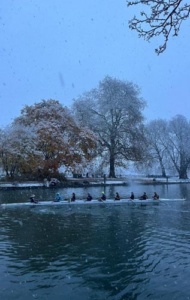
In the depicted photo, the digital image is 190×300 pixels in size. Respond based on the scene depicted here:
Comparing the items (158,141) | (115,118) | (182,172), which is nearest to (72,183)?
(115,118)

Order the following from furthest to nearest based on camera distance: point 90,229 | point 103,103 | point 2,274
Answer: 1. point 103,103
2. point 90,229
3. point 2,274

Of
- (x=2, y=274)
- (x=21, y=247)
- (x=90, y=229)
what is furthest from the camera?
(x=90, y=229)

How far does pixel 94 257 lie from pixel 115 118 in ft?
129

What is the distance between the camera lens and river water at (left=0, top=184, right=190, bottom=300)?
959 cm

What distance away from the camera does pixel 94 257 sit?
12.5 metres

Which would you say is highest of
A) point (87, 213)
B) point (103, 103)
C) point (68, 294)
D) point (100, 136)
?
point (103, 103)

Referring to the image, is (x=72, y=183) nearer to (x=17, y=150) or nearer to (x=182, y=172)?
(x=17, y=150)

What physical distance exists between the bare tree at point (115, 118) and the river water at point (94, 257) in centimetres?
2731

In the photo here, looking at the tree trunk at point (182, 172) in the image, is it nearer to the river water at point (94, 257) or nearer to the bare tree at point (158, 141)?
the bare tree at point (158, 141)

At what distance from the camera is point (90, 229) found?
17.6m

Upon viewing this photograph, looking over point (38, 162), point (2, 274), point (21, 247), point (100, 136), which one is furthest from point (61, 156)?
point (2, 274)

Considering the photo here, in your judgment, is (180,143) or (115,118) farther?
(180,143)

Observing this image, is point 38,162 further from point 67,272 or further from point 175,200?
point 67,272

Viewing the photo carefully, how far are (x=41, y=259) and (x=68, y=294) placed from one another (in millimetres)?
3186
